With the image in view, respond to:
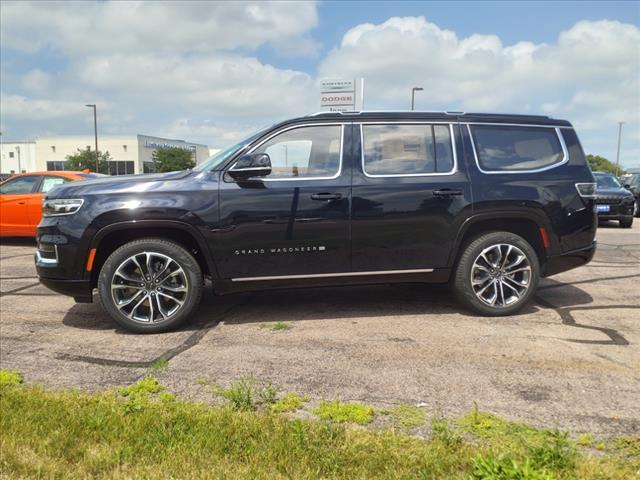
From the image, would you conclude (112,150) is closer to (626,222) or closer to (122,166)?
(122,166)

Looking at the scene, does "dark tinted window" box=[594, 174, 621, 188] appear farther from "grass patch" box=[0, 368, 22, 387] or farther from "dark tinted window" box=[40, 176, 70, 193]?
"grass patch" box=[0, 368, 22, 387]

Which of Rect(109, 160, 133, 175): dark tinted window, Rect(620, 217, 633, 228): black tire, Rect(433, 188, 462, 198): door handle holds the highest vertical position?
Rect(109, 160, 133, 175): dark tinted window

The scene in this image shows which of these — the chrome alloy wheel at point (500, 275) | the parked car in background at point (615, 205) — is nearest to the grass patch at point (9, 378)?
the chrome alloy wheel at point (500, 275)

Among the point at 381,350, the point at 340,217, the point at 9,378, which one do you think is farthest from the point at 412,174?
the point at 9,378

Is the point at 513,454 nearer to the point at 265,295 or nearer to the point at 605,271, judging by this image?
the point at 265,295

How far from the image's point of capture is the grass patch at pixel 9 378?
11.1ft

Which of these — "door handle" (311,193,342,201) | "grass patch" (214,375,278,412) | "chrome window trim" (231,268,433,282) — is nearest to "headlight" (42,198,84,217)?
"chrome window trim" (231,268,433,282)

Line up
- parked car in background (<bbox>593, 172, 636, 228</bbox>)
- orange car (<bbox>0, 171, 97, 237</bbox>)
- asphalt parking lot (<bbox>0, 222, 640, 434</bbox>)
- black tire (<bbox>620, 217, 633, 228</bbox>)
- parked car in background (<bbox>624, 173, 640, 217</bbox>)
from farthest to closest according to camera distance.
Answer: parked car in background (<bbox>624, 173, 640, 217</bbox>) < black tire (<bbox>620, 217, 633, 228</bbox>) < parked car in background (<bbox>593, 172, 636, 228</bbox>) < orange car (<bbox>0, 171, 97, 237</bbox>) < asphalt parking lot (<bbox>0, 222, 640, 434</bbox>)

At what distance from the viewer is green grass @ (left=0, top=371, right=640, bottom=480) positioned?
2.30m

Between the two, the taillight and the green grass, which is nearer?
the green grass

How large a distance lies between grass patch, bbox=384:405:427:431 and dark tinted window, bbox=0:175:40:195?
372 inches

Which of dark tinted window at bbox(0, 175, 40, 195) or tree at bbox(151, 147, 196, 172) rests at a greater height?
tree at bbox(151, 147, 196, 172)

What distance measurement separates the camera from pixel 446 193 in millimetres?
4664

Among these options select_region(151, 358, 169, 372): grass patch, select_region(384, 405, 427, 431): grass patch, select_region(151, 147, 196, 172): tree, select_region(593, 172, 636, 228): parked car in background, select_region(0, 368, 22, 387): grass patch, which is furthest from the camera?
select_region(151, 147, 196, 172): tree
